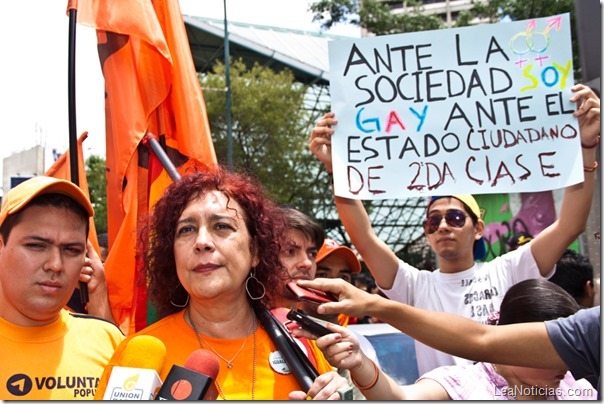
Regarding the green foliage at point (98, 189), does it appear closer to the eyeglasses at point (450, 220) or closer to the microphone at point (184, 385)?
the eyeglasses at point (450, 220)

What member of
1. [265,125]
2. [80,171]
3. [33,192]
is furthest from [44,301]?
[265,125]

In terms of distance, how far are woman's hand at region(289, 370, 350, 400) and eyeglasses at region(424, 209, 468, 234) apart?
1.84 m

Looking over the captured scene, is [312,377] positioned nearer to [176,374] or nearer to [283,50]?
[176,374]

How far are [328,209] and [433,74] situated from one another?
23.6 metres

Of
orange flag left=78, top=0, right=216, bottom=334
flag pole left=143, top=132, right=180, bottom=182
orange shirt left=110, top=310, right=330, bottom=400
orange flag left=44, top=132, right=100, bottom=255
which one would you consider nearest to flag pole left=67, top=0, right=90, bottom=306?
orange flag left=44, top=132, right=100, bottom=255

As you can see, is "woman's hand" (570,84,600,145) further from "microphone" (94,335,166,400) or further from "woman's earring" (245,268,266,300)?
"microphone" (94,335,166,400)

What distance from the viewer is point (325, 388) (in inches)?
77.5

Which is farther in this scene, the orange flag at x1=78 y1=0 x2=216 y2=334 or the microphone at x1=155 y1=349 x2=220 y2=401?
the orange flag at x1=78 y1=0 x2=216 y2=334

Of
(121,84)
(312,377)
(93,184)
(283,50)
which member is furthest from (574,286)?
(283,50)

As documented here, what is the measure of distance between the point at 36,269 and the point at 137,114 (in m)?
1.27

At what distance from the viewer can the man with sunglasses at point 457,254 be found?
3.28 metres

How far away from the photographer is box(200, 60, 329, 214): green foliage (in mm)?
22000

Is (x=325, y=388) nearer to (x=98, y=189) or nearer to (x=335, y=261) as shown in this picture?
(x=335, y=261)

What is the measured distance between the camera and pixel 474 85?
10.6 ft
